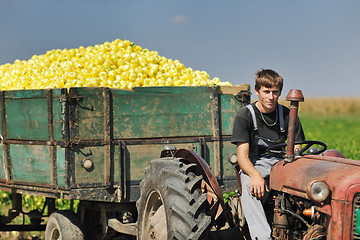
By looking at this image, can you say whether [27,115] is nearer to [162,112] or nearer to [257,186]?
[162,112]

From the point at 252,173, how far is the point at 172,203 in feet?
2.36

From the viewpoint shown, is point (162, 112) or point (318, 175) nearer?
point (318, 175)

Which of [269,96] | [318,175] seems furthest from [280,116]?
[318,175]

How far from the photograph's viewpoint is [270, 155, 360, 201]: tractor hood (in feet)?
11.8

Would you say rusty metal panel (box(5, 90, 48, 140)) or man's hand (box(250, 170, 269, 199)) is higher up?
rusty metal panel (box(5, 90, 48, 140))

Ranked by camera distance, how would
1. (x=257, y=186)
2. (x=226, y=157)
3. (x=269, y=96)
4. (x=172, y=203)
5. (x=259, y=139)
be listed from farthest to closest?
(x=226, y=157), (x=259, y=139), (x=269, y=96), (x=172, y=203), (x=257, y=186)

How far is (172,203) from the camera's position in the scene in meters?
4.49

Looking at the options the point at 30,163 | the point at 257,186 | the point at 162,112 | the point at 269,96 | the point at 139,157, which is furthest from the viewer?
the point at 30,163

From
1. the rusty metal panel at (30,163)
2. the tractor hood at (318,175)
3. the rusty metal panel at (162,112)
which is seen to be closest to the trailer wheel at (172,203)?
the tractor hood at (318,175)

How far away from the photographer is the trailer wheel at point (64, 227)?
6500 millimetres

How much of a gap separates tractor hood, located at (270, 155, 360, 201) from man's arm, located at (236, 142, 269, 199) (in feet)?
0.38

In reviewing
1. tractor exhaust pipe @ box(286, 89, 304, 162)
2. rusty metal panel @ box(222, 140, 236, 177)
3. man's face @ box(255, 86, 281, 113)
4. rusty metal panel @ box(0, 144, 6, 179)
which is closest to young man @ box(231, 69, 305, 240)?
man's face @ box(255, 86, 281, 113)

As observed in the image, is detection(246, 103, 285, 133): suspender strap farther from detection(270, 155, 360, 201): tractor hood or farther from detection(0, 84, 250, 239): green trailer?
detection(0, 84, 250, 239): green trailer

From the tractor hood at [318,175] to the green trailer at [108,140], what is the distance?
1.40 meters
